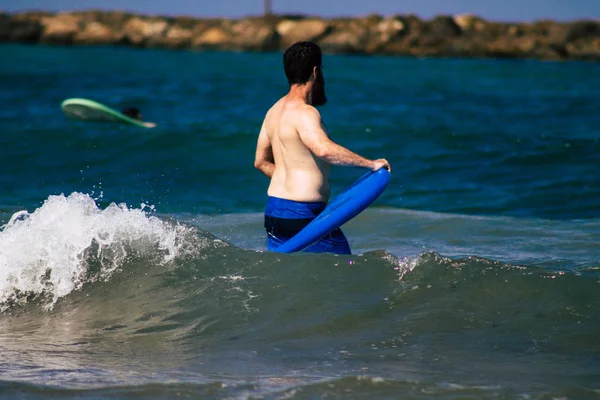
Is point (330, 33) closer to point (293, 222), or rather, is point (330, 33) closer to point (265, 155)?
point (265, 155)

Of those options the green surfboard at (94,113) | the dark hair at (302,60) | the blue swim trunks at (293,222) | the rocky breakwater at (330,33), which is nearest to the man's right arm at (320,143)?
the dark hair at (302,60)

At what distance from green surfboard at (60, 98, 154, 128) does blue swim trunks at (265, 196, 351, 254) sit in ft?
35.2

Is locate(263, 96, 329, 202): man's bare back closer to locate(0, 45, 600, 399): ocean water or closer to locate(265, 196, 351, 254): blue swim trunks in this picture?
locate(265, 196, 351, 254): blue swim trunks

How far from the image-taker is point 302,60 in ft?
19.0

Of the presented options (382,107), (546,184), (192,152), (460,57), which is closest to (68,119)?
(192,152)

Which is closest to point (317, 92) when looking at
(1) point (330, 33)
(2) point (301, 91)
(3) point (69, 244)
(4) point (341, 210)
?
(2) point (301, 91)

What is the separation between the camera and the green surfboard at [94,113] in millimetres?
16734

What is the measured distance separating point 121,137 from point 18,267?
9.08m

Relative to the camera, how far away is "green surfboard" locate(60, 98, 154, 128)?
54.9 feet

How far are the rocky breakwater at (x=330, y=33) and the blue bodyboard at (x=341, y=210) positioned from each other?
205 feet

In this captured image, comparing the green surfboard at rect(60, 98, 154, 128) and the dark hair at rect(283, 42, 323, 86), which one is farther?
the green surfboard at rect(60, 98, 154, 128)

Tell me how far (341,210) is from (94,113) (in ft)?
38.7

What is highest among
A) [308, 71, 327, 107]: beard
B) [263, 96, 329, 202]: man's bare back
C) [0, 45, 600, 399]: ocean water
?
[308, 71, 327, 107]: beard

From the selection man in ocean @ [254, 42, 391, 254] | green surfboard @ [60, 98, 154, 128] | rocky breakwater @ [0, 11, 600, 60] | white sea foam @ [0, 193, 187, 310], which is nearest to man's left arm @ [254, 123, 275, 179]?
man in ocean @ [254, 42, 391, 254]
